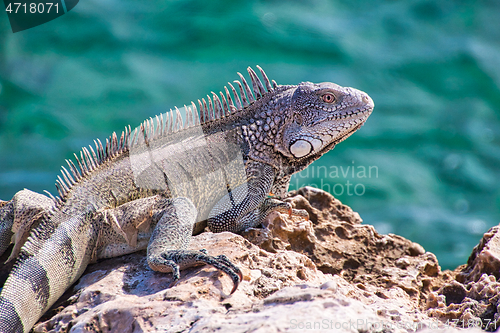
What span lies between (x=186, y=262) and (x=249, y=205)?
1098 millimetres

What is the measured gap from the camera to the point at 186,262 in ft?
11.0

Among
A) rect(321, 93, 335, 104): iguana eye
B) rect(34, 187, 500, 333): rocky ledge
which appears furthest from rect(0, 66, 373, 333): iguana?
rect(34, 187, 500, 333): rocky ledge

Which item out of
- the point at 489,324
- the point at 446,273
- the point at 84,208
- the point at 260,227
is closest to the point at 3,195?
the point at 84,208

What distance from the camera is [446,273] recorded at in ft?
Result: 14.9

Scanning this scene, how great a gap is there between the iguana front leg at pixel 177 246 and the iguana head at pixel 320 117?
129 centimetres

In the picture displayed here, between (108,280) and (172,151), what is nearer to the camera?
(108,280)

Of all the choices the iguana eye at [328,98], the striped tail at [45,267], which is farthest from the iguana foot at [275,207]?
the striped tail at [45,267]

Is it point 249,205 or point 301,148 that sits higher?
point 301,148

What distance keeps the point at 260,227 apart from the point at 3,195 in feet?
24.1

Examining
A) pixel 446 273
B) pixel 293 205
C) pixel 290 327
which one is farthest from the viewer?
pixel 293 205

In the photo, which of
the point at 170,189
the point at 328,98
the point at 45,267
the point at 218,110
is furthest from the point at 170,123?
the point at 45,267

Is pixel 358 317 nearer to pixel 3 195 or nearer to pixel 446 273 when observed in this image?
pixel 446 273

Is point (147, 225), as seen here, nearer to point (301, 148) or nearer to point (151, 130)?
point (151, 130)

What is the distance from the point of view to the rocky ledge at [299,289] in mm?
2615
